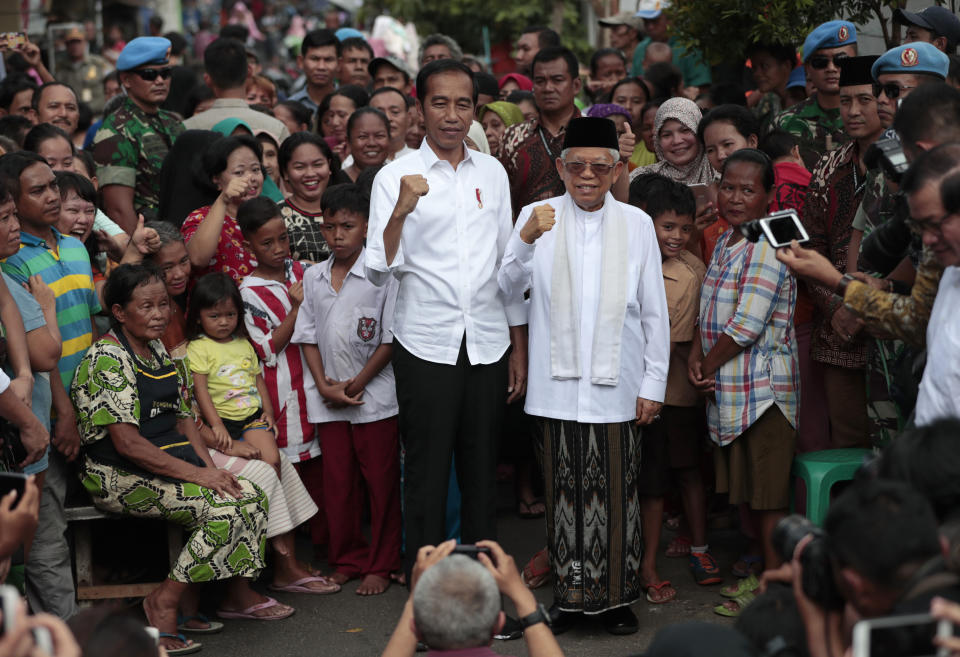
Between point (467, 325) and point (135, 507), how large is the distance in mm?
1610

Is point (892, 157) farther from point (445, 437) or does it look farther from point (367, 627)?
point (367, 627)

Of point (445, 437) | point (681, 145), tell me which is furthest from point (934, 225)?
point (681, 145)

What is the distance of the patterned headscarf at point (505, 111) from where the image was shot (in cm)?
731

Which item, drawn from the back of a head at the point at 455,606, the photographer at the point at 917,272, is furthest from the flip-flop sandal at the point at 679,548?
the back of a head at the point at 455,606

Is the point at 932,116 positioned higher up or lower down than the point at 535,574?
higher up

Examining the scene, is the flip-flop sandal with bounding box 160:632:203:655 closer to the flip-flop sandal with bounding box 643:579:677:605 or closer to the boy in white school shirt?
the boy in white school shirt

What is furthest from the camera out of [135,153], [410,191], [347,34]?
[347,34]

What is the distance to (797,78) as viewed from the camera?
731 cm

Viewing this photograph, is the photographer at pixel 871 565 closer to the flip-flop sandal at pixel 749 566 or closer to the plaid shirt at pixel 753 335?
the plaid shirt at pixel 753 335

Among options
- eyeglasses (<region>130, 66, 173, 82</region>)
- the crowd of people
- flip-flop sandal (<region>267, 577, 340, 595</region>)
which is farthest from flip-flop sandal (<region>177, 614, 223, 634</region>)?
eyeglasses (<region>130, 66, 173, 82</region>)

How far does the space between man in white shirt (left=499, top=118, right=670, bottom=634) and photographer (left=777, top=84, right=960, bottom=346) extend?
1.00 m

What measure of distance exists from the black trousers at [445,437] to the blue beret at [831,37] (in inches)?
104

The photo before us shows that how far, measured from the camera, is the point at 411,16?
18.2m

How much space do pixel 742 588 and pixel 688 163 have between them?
2.39 metres
